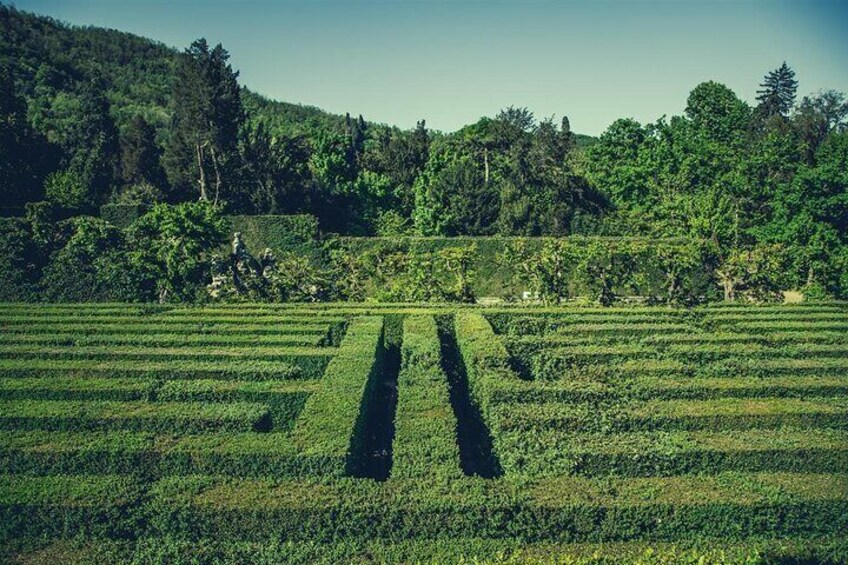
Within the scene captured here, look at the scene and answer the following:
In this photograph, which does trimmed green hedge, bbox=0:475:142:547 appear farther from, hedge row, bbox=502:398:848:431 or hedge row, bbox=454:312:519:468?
hedge row, bbox=502:398:848:431

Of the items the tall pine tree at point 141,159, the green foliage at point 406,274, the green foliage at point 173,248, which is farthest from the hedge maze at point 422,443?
the tall pine tree at point 141,159

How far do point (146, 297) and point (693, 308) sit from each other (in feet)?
83.6

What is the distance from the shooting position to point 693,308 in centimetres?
2669

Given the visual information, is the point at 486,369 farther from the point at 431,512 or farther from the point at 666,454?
the point at 431,512

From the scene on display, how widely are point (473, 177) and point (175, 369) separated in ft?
108

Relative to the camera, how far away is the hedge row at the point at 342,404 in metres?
13.1

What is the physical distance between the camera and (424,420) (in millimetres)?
A: 14695

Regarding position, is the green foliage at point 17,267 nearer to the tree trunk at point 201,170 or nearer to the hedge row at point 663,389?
the tree trunk at point 201,170

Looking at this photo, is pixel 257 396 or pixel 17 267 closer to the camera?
pixel 257 396

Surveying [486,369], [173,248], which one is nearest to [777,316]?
[486,369]

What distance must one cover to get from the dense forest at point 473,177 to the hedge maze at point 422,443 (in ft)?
46.5

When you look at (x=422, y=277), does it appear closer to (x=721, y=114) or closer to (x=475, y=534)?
(x=475, y=534)

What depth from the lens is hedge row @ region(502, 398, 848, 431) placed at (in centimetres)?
1459

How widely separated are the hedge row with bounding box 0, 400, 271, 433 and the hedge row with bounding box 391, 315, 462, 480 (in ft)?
12.4
